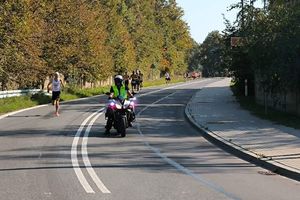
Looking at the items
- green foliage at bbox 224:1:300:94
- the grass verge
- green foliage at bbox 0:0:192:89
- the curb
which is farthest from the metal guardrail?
the curb

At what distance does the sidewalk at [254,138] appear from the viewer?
1149cm

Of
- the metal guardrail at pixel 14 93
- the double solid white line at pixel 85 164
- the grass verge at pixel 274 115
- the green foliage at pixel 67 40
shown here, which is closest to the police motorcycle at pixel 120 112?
the double solid white line at pixel 85 164

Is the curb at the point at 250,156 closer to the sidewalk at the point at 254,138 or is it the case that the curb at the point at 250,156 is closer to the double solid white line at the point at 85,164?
the sidewalk at the point at 254,138

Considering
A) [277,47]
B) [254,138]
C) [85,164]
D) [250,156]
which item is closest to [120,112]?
[254,138]

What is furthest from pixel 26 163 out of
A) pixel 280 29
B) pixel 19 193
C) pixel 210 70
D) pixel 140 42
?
pixel 210 70

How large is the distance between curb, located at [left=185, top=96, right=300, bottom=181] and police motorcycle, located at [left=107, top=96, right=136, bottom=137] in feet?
7.91

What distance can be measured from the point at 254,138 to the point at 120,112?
4041 mm

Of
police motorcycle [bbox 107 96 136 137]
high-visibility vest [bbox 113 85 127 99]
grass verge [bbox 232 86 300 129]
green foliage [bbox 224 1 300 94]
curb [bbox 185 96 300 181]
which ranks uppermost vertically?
green foliage [bbox 224 1 300 94]

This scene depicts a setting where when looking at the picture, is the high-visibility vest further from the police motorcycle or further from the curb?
the curb

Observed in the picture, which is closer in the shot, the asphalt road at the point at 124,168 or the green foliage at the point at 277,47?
the asphalt road at the point at 124,168

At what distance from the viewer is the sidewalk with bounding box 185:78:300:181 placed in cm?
1149

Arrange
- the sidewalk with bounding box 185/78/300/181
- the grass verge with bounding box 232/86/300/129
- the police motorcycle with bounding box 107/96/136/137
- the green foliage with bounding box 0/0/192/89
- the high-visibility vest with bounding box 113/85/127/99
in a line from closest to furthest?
the sidewalk with bounding box 185/78/300/181 → the police motorcycle with bounding box 107/96/136/137 → the high-visibility vest with bounding box 113/85/127/99 → the grass verge with bounding box 232/86/300/129 → the green foliage with bounding box 0/0/192/89

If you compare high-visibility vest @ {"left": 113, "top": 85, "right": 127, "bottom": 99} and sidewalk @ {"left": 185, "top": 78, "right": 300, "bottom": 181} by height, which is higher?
high-visibility vest @ {"left": 113, "top": 85, "right": 127, "bottom": 99}

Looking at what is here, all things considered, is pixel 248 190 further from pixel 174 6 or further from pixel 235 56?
pixel 174 6
